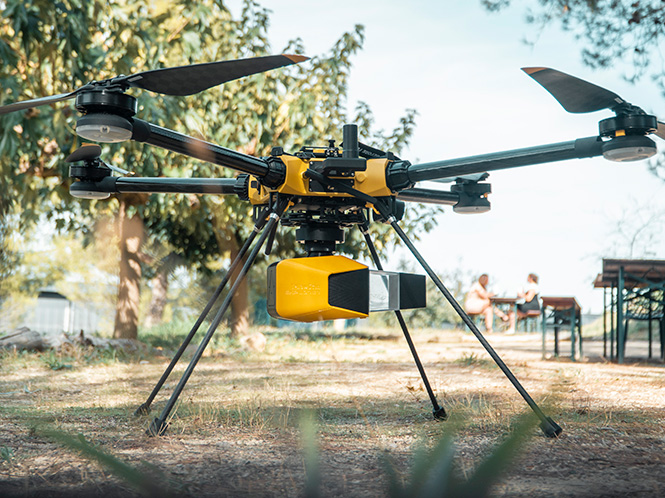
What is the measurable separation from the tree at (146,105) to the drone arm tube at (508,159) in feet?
16.0

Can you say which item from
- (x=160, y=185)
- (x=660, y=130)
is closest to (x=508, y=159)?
(x=660, y=130)

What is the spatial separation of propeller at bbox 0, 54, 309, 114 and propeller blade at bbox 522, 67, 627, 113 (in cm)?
89

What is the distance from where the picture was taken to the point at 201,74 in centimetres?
235

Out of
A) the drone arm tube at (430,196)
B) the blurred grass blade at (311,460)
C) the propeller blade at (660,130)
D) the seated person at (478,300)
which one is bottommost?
the seated person at (478,300)

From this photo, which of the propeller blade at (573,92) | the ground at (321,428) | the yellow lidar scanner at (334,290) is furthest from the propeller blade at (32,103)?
the propeller blade at (573,92)

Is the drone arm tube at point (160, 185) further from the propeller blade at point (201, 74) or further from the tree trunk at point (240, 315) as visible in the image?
the tree trunk at point (240, 315)

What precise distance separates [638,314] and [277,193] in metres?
6.56

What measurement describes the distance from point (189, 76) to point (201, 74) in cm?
5

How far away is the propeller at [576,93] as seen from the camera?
2201 mm

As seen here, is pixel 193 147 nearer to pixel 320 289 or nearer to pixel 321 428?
pixel 320 289

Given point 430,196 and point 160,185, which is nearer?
point 160,185

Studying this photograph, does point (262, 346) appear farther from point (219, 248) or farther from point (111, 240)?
point (111, 240)

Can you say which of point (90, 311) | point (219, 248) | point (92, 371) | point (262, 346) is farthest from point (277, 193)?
point (90, 311)

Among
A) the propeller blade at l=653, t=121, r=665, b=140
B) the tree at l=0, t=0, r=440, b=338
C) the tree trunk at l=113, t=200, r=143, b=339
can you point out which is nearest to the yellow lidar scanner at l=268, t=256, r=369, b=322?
the propeller blade at l=653, t=121, r=665, b=140
